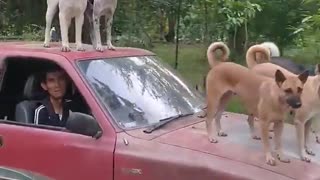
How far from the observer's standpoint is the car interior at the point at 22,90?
4938mm

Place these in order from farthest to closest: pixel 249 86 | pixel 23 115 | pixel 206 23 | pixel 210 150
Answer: pixel 206 23
pixel 23 115
pixel 249 86
pixel 210 150

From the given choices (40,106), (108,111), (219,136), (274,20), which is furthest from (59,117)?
(274,20)

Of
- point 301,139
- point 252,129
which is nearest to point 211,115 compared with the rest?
point 252,129

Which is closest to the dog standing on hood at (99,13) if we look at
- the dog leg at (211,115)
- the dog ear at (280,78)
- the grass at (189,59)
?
the dog leg at (211,115)

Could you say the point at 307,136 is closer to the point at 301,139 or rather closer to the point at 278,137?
the point at 301,139

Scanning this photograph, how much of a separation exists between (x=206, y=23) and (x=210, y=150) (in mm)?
8179

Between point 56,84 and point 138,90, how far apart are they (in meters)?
0.67

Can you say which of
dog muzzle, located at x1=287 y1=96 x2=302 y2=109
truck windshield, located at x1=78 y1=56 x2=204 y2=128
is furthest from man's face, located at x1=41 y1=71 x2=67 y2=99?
dog muzzle, located at x1=287 y1=96 x2=302 y2=109

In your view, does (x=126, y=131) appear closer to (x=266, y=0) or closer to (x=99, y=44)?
(x=99, y=44)

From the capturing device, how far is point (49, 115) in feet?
16.2

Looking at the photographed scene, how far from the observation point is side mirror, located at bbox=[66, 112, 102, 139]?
4.27 meters

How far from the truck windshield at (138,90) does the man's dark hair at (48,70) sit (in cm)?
26

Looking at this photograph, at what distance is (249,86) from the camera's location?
14.4 ft

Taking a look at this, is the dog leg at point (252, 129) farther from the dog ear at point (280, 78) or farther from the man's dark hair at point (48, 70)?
the man's dark hair at point (48, 70)
